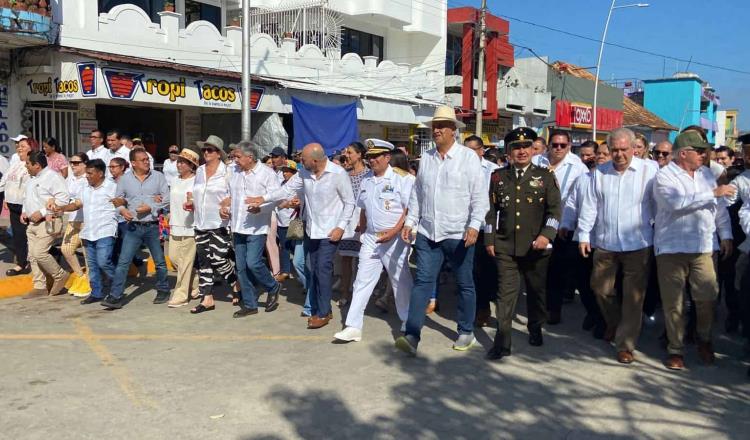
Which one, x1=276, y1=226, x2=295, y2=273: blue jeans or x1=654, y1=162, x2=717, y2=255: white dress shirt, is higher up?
x1=654, y1=162, x2=717, y2=255: white dress shirt

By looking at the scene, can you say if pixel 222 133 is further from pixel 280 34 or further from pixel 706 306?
pixel 706 306

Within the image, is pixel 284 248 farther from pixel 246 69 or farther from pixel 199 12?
pixel 199 12

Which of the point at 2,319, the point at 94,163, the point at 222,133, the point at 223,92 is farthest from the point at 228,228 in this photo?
the point at 222,133

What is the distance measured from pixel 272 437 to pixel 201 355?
1.75 metres

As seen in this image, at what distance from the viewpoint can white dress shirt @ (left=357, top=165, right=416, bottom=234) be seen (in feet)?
19.9

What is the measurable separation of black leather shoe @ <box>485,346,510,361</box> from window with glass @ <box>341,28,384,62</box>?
57.8 feet

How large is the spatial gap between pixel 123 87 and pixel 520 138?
947 centimetres

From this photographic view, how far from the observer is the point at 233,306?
23.9 feet

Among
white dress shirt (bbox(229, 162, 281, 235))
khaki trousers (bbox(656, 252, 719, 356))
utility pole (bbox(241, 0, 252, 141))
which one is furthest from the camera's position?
utility pole (bbox(241, 0, 252, 141))

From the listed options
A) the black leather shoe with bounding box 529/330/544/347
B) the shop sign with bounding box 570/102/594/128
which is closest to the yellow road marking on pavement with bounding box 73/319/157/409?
the black leather shoe with bounding box 529/330/544/347

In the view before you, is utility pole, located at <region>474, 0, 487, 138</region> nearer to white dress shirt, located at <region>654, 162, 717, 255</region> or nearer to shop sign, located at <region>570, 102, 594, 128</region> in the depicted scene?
shop sign, located at <region>570, 102, 594, 128</region>

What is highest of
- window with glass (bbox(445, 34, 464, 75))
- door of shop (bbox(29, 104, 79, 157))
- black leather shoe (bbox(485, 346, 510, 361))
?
window with glass (bbox(445, 34, 464, 75))

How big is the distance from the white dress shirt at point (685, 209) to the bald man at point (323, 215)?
2.71 metres

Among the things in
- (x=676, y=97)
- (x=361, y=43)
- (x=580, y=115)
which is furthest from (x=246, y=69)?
(x=676, y=97)
